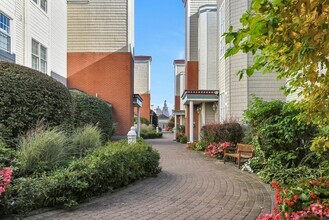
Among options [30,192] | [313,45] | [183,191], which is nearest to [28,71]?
[30,192]

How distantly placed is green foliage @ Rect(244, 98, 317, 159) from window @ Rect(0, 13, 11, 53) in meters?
10.2

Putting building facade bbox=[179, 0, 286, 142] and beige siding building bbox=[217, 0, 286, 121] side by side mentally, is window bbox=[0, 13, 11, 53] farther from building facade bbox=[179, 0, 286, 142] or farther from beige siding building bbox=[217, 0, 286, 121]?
beige siding building bbox=[217, 0, 286, 121]

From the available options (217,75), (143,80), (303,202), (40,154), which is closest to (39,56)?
(40,154)

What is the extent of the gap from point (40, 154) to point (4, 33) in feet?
26.9

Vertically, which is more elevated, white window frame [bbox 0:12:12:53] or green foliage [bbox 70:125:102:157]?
white window frame [bbox 0:12:12:53]

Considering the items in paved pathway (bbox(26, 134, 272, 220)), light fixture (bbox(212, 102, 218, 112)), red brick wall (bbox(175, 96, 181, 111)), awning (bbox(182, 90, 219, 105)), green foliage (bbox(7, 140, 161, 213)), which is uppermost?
red brick wall (bbox(175, 96, 181, 111))

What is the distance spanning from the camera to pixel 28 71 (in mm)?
8102

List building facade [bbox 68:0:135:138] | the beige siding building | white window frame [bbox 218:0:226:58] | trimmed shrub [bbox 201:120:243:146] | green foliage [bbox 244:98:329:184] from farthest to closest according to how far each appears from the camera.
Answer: building facade [bbox 68:0:135:138], white window frame [bbox 218:0:226:58], the beige siding building, trimmed shrub [bbox 201:120:243:146], green foliage [bbox 244:98:329:184]

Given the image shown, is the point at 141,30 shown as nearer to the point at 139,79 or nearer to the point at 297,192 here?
the point at 139,79

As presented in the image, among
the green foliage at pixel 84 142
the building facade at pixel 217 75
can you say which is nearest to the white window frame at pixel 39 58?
the green foliage at pixel 84 142

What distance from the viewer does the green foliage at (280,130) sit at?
7953 mm

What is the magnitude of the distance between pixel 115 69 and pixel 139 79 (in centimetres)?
2479

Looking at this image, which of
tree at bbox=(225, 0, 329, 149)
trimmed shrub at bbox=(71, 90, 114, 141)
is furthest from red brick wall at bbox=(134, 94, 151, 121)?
tree at bbox=(225, 0, 329, 149)

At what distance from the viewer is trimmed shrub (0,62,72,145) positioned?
7285 mm
